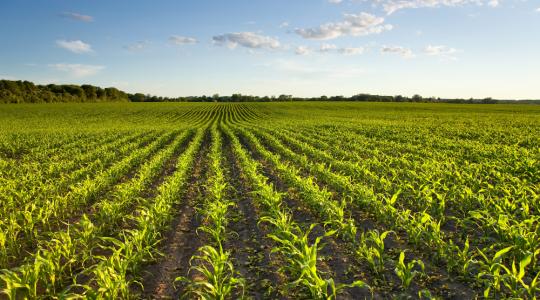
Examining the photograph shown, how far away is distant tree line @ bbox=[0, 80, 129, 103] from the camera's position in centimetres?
9521

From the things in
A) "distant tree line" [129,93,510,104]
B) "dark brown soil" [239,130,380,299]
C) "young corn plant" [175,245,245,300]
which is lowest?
"dark brown soil" [239,130,380,299]

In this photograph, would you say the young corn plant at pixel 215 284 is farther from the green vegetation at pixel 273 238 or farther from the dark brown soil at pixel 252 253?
the dark brown soil at pixel 252 253

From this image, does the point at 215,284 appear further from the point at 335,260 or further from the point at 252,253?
the point at 335,260

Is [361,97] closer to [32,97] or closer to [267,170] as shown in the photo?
[32,97]

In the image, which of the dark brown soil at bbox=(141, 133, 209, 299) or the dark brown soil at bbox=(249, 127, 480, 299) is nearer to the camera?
the dark brown soil at bbox=(249, 127, 480, 299)

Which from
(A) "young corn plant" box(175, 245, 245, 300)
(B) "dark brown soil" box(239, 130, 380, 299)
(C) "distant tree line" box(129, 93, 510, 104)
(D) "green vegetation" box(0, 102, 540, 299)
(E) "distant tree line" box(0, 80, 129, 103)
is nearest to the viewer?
(A) "young corn plant" box(175, 245, 245, 300)

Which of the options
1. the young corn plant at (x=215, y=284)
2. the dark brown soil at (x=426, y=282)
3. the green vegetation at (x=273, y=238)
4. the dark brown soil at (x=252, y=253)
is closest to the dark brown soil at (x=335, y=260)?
the green vegetation at (x=273, y=238)

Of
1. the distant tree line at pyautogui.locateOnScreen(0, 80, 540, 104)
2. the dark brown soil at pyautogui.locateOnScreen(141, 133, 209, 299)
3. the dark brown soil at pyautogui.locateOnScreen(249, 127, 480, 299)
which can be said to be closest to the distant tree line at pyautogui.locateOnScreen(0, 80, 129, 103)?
the distant tree line at pyautogui.locateOnScreen(0, 80, 540, 104)

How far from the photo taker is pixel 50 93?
10306cm

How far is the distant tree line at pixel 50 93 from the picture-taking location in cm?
9521

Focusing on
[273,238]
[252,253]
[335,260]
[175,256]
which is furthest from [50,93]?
[335,260]

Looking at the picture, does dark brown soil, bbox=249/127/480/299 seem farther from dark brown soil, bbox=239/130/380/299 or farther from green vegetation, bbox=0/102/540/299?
dark brown soil, bbox=239/130/380/299

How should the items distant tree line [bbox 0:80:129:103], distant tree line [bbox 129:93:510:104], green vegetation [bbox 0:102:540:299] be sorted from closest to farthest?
green vegetation [bbox 0:102:540:299]
distant tree line [bbox 0:80:129:103]
distant tree line [bbox 129:93:510:104]

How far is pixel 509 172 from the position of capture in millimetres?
11148
